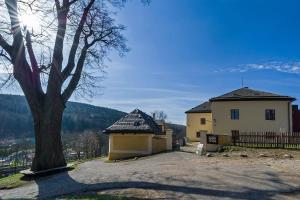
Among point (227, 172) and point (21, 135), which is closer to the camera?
point (227, 172)

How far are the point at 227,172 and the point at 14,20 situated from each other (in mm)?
11120

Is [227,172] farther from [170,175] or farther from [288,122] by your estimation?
[288,122]

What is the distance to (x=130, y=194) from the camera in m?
10.4

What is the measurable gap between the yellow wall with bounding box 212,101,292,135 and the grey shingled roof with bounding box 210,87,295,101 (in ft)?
1.33

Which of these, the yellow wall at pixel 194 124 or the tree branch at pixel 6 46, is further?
the yellow wall at pixel 194 124

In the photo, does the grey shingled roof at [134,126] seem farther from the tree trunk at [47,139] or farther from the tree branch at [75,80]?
the tree trunk at [47,139]

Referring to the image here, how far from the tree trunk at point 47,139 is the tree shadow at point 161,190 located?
3301 mm

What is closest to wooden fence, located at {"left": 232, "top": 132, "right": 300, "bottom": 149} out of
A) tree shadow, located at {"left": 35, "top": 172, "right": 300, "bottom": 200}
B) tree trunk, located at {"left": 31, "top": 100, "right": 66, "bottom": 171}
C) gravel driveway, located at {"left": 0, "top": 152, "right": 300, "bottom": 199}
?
gravel driveway, located at {"left": 0, "top": 152, "right": 300, "bottom": 199}

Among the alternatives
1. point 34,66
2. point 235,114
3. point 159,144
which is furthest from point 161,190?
point 235,114

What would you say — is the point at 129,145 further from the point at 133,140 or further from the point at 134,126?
the point at 134,126

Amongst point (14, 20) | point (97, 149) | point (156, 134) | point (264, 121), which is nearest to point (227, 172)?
point (14, 20)

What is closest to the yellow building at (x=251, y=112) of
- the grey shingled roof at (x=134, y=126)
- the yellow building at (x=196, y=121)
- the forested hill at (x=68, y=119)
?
the grey shingled roof at (x=134, y=126)

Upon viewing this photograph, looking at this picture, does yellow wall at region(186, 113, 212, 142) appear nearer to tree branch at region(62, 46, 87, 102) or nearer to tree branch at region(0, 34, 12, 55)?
tree branch at region(62, 46, 87, 102)

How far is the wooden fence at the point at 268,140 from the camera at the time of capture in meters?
24.5
